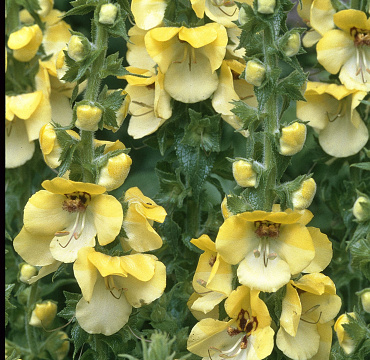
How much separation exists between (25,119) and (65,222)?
0.39m

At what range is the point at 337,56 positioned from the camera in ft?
4.40

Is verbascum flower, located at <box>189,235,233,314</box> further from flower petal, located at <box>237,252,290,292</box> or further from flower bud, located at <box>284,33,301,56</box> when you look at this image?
flower bud, located at <box>284,33,301,56</box>

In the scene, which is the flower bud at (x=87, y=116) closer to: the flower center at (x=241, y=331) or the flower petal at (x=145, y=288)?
the flower petal at (x=145, y=288)

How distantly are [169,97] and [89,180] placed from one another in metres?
0.24

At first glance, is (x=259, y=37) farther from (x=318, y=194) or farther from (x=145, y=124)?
(x=318, y=194)

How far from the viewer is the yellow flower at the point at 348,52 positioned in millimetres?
1326

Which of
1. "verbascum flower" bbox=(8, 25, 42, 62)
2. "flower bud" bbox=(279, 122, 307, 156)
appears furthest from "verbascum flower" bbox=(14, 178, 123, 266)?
"verbascum flower" bbox=(8, 25, 42, 62)

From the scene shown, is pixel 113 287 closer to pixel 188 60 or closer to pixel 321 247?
pixel 321 247

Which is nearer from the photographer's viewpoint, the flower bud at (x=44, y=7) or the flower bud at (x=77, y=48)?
the flower bud at (x=77, y=48)

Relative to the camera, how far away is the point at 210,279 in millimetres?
1009

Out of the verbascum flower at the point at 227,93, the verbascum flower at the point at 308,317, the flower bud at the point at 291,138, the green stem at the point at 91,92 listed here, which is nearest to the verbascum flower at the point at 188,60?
the verbascum flower at the point at 227,93

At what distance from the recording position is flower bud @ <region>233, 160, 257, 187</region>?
989 mm

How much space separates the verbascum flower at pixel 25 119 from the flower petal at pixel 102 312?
0.43 meters

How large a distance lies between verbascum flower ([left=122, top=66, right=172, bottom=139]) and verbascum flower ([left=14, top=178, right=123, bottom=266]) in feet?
0.75
